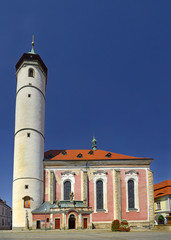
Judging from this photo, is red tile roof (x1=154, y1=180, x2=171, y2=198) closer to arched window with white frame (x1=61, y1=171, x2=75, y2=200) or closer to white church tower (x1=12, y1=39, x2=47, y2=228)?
arched window with white frame (x1=61, y1=171, x2=75, y2=200)

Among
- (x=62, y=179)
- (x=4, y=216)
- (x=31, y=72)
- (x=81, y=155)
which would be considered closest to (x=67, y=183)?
(x=62, y=179)

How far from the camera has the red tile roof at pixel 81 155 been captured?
50.9 m

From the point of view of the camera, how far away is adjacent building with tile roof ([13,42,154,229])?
148ft

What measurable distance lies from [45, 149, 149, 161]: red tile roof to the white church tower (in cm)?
333

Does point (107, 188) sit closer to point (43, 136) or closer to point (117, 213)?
point (117, 213)

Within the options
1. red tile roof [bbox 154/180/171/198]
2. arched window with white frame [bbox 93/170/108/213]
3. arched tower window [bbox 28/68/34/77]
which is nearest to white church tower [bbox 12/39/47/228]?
arched tower window [bbox 28/68/34/77]

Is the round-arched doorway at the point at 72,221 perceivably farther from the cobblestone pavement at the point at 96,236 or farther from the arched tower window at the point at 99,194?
the cobblestone pavement at the point at 96,236

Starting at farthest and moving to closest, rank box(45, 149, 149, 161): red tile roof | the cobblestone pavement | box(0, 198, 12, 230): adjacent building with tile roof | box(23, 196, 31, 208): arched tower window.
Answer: box(0, 198, 12, 230): adjacent building with tile roof < box(45, 149, 149, 161): red tile roof < box(23, 196, 31, 208): arched tower window < the cobblestone pavement

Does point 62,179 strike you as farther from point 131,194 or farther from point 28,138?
point 131,194

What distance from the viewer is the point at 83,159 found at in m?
50.1

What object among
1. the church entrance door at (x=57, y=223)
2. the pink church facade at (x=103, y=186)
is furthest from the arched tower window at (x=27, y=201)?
the church entrance door at (x=57, y=223)

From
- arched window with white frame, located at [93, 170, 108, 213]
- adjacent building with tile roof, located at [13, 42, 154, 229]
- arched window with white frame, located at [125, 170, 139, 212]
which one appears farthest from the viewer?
arched window with white frame, located at [125, 170, 139, 212]

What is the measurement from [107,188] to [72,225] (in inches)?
357

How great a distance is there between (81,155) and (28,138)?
9992 millimetres
